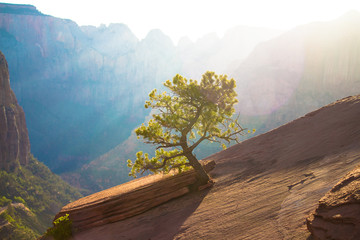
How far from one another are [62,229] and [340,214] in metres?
14.8

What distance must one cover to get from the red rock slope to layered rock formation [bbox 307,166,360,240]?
91cm

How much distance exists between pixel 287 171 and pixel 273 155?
3.97m

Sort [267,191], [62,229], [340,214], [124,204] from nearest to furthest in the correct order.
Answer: [340,214], [267,191], [62,229], [124,204]

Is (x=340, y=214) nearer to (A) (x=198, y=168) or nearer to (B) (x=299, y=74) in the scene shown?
(A) (x=198, y=168)

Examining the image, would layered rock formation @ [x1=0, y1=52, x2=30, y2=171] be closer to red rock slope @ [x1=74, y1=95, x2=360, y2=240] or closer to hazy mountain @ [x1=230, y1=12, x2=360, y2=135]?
red rock slope @ [x1=74, y1=95, x2=360, y2=240]

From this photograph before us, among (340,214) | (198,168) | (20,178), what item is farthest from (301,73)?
(20,178)

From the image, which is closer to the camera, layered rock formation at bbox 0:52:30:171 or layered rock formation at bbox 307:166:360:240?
layered rock formation at bbox 307:166:360:240

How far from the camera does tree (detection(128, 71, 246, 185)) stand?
54.4 ft

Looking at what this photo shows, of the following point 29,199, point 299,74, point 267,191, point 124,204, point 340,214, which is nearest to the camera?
point 340,214

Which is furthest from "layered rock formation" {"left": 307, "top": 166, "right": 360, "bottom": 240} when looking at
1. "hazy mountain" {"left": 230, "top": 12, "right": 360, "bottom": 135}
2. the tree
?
"hazy mountain" {"left": 230, "top": 12, "right": 360, "bottom": 135}

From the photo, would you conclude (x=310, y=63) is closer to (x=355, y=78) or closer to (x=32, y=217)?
(x=355, y=78)

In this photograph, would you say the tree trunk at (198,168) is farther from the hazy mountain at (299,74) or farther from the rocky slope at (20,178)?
the hazy mountain at (299,74)

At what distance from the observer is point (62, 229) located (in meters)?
14.6

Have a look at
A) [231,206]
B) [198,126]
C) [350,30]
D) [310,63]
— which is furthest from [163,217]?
[350,30]
